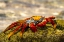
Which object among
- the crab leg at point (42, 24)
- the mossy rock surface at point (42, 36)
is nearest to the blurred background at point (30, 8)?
the crab leg at point (42, 24)

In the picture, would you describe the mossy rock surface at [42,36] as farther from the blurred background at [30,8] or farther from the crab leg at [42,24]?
the blurred background at [30,8]

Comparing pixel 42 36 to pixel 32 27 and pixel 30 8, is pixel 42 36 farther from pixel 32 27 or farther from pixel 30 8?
pixel 30 8

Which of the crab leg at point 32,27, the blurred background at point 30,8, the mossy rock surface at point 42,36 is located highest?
the crab leg at point 32,27

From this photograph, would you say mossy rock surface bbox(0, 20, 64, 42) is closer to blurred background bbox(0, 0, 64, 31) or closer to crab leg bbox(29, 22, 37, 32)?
crab leg bbox(29, 22, 37, 32)

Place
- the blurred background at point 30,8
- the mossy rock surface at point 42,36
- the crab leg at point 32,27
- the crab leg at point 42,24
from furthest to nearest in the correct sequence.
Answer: the blurred background at point 30,8 → the crab leg at point 42,24 → the crab leg at point 32,27 → the mossy rock surface at point 42,36

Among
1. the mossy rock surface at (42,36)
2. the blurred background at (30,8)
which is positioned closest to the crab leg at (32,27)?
the mossy rock surface at (42,36)

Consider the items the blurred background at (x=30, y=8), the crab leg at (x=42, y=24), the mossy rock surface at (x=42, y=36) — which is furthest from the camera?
the blurred background at (x=30, y=8)

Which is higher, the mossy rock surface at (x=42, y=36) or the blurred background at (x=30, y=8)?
the mossy rock surface at (x=42, y=36)

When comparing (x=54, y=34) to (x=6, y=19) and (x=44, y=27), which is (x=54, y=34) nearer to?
(x=44, y=27)

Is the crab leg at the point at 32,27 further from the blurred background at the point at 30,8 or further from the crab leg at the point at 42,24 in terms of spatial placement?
the blurred background at the point at 30,8

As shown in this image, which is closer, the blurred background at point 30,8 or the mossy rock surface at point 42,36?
the mossy rock surface at point 42,36
